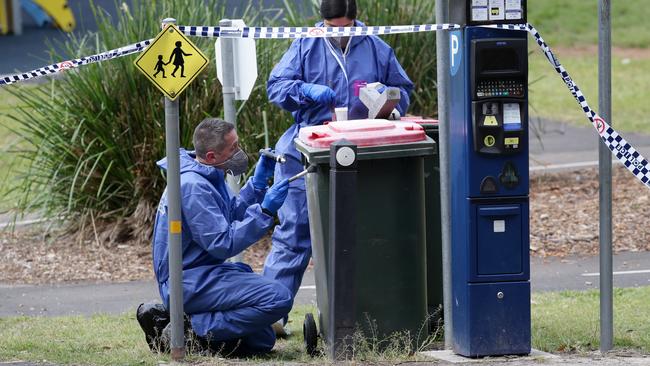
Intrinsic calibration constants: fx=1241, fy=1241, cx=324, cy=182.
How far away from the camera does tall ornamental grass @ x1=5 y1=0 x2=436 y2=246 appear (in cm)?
1060

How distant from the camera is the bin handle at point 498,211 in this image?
6242 mm

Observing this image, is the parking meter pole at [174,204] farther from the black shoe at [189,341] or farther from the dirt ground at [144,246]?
the dirt ground at [144,246]

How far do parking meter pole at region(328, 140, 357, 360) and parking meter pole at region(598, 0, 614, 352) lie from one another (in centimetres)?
130

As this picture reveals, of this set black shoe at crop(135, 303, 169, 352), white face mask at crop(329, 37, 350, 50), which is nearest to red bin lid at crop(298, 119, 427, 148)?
white face mask at crop(329, 37, 350, 50)

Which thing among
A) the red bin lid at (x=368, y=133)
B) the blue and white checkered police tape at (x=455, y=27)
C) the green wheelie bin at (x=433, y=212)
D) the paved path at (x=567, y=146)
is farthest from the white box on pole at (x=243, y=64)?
the paved path at (x=567, y=146)

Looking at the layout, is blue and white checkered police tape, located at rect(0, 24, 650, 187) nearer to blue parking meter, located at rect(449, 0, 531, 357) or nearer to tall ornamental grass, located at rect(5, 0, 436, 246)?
blue parking meter, located at rect(449, 0, 531, 357)

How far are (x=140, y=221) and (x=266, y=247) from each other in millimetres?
1132

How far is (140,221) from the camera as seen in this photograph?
10688 mm

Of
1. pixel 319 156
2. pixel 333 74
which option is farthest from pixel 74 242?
pixel 319 156

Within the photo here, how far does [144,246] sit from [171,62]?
4.61 metres

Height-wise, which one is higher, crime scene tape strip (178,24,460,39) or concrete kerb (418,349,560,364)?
crime scene tape strip (178,24,460,39)

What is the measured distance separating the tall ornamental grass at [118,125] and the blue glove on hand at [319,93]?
11.2ft

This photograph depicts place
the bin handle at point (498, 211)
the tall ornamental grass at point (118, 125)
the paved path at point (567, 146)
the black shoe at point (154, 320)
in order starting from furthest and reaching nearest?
the paved path at point (567, 146)
the tall ornamental grass at point (118, 125)
the black shoe at point (154, 320)
the bin handle at point (498, 211)

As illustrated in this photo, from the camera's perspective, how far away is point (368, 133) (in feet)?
20.9
